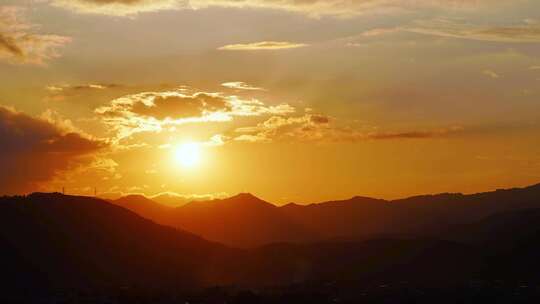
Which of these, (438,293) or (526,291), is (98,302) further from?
(526,291)

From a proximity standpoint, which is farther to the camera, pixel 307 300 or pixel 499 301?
pixel 307 300

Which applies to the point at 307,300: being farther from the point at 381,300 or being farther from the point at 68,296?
the point at 68,296

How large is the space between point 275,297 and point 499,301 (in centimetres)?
5233

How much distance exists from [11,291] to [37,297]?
9492mm

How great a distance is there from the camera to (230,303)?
19050 cm

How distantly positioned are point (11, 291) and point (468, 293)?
363ft

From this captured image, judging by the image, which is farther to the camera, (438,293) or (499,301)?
(438,293)

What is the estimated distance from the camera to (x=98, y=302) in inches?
7219

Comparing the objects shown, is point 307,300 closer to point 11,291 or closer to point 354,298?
point 354,298

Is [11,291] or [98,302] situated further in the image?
[11,291]

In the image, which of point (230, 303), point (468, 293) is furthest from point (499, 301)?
point (230, 303)

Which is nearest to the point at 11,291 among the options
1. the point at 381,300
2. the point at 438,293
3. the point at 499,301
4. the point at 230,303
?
the point at 230,303

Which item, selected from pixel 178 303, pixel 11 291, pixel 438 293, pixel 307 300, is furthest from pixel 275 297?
pixel 11 291

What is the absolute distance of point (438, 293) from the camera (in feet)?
631
